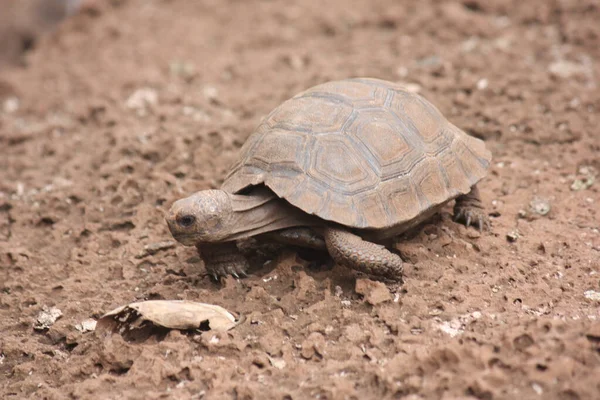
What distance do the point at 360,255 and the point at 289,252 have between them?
58 cm

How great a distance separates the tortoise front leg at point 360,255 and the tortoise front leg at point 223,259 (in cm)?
59

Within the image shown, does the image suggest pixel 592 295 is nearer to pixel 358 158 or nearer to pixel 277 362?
pixel 358 158

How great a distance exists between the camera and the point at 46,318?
3.84 meters

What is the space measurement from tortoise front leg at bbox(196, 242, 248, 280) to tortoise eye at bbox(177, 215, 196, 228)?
32 cm

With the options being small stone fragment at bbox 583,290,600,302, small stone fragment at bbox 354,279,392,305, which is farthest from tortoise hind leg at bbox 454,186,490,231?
small stone fragment at bbox 354,279,392,305

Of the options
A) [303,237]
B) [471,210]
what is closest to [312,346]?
[303,237]

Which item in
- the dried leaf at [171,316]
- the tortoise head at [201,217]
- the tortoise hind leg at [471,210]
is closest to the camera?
the dried leaf at [171,316]

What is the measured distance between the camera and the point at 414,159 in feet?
12.7

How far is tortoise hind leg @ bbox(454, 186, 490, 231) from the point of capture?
13.6 feet

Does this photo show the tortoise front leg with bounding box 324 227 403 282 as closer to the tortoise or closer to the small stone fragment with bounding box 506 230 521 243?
the tortoise

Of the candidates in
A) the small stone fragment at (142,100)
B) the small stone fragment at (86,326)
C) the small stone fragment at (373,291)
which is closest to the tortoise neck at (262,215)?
the small stone fragment at (373,291)

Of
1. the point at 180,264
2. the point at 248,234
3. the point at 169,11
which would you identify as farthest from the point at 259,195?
the point at 169,11

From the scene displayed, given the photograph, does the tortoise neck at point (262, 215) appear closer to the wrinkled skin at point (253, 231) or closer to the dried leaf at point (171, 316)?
the wrinkled skin at point (253, 231)

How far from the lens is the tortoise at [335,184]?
3572 millimetres
